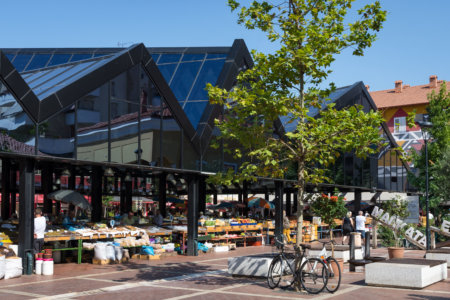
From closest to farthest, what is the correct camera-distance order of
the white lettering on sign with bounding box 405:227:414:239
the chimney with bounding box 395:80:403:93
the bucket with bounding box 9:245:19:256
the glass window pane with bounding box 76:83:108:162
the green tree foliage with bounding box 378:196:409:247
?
the bucket with bounding box 9:245:19:256, the glass window pane with bounding box 76:83:108:162, the white lettering on sign with bounding box 405:227:414:239, the green tree foliage with bounding box 378:196:409:247, the chimney with bounding box 395:80:403:93

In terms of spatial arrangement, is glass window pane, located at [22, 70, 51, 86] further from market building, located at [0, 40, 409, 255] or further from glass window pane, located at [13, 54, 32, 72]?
glass window pane, located at [13, 54, 32, 72]

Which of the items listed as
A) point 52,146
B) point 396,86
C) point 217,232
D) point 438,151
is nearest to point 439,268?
point 52,146

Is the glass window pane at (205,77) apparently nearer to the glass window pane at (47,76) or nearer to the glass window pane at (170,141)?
the glass window pane at (170,141)

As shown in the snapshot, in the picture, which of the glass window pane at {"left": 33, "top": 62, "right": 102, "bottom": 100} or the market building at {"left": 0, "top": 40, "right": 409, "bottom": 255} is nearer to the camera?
the market building at {"left": 0, "top": 40, "right": 409, "bottom": 255}

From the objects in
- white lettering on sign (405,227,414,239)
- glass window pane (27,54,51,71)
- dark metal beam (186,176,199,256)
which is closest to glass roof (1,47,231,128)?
glass window pane (27,54,51,71)

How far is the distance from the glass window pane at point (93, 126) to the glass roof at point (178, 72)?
2.82 ft

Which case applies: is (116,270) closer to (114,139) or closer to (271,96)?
(114,139)

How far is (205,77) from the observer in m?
26.0

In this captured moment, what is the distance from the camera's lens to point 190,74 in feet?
88.1

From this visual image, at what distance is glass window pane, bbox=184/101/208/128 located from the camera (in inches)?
953

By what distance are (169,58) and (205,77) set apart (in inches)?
166

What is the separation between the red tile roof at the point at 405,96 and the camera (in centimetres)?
7343

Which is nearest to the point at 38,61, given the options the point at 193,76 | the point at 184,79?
the point at 184,79

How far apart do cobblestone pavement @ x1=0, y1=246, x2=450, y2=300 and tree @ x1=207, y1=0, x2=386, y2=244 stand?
6.47 feet
